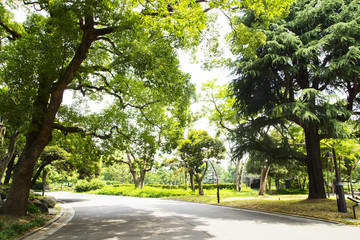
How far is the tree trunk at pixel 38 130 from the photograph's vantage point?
7750 millimetres

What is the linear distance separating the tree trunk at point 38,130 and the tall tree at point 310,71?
7.32 m

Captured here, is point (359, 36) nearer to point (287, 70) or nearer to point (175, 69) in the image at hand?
point (287, 70)

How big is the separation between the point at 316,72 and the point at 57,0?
10.9m

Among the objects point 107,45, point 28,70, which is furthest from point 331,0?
point 28,70

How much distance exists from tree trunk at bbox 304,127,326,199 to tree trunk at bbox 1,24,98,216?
11.7 meters

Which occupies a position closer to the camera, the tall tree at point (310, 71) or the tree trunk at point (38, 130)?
the tree trunk at point (38, 130)

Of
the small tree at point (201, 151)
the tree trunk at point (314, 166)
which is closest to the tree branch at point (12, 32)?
the tree trunk at point (314, 166)

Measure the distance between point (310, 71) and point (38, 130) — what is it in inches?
516

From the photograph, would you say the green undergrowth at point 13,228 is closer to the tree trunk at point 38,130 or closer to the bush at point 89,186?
the tree trunk at point 38,130

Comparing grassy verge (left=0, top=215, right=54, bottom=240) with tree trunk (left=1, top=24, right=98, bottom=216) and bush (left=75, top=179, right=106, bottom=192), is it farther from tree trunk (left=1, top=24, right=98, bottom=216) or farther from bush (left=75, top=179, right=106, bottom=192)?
Answer: bush (left=75, top=179, right=106, bottom=192)

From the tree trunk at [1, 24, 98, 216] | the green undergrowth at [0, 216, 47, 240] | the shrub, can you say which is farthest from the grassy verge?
the shrub

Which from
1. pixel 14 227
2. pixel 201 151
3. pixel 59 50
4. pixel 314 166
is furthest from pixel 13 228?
pixel 201 151

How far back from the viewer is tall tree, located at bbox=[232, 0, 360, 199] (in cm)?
996

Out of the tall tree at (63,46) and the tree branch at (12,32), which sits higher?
the tree branch at (12,32)
